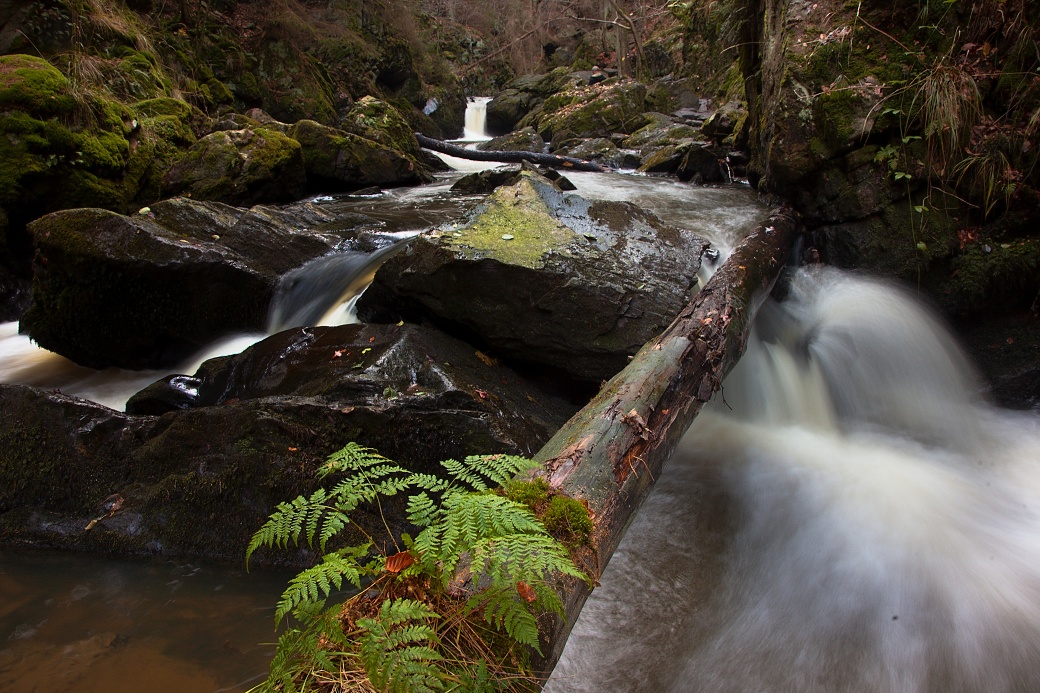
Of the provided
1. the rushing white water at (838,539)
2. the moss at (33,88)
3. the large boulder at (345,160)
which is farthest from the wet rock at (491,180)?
the rushing white water at (838,539)

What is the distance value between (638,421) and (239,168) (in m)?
8.08

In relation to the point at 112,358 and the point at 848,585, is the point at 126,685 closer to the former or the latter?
the point at 848,585

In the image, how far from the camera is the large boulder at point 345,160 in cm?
1044

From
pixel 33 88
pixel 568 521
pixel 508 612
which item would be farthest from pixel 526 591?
pixel 33 88

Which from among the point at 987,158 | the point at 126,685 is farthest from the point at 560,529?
the point at 987,158

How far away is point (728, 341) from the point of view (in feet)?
12.7

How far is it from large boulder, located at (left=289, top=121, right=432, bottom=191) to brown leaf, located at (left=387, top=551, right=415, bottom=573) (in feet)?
33.2

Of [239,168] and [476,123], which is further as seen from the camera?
[476,123]

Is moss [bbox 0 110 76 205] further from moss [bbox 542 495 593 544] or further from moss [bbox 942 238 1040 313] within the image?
moss [bbox 942 238 1040 313]

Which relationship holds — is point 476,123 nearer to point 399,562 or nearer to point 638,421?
point 638,421

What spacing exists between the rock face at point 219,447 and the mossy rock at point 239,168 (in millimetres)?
5298

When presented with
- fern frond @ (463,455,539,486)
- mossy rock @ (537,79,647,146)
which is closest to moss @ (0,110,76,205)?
fern frond @ (463,455,539,486)

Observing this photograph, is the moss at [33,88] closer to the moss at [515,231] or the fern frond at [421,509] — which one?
the moss at [515,231]

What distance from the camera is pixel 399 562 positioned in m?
1.59
